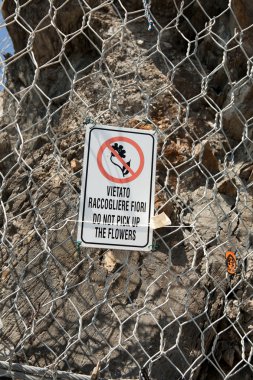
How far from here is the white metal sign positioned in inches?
43.3

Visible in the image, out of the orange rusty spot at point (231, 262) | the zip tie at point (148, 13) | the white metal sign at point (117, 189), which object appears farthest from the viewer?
the zip tie at point (148, 13)

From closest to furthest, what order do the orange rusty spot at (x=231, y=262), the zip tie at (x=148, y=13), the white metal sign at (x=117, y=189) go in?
the white metal sign at (x=117, y=189) < the orange rusty spot at (x=231, y=262) < the zip tie at (x=148, y=13)

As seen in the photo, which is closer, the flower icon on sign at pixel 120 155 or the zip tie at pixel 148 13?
the flower icon on sign at pixel 120 155

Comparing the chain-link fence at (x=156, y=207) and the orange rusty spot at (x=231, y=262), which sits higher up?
the chain-link fence at (x=156, y=207)

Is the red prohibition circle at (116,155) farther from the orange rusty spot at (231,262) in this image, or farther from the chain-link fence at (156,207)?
the orange rusty spot at (231,262)

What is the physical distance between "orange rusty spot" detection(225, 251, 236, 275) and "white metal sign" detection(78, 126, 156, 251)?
0.21 meters

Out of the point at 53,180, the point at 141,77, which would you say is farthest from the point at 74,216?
the point at 141,77

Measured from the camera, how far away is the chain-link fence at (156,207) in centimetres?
114

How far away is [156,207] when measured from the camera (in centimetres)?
123

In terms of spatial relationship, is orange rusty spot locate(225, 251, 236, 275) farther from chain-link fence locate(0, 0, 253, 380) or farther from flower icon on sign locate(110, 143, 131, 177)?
flower icon on sign locate(110, 143, 131, 177)

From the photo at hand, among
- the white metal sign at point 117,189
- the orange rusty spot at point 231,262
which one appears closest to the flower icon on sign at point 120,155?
the white metal sign at point 117,189

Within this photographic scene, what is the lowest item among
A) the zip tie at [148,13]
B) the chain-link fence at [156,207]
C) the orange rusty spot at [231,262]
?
the orange rusty spot at [231,262]

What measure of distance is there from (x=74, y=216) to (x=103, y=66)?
403 millimetres

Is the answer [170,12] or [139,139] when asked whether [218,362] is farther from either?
[170,12]
